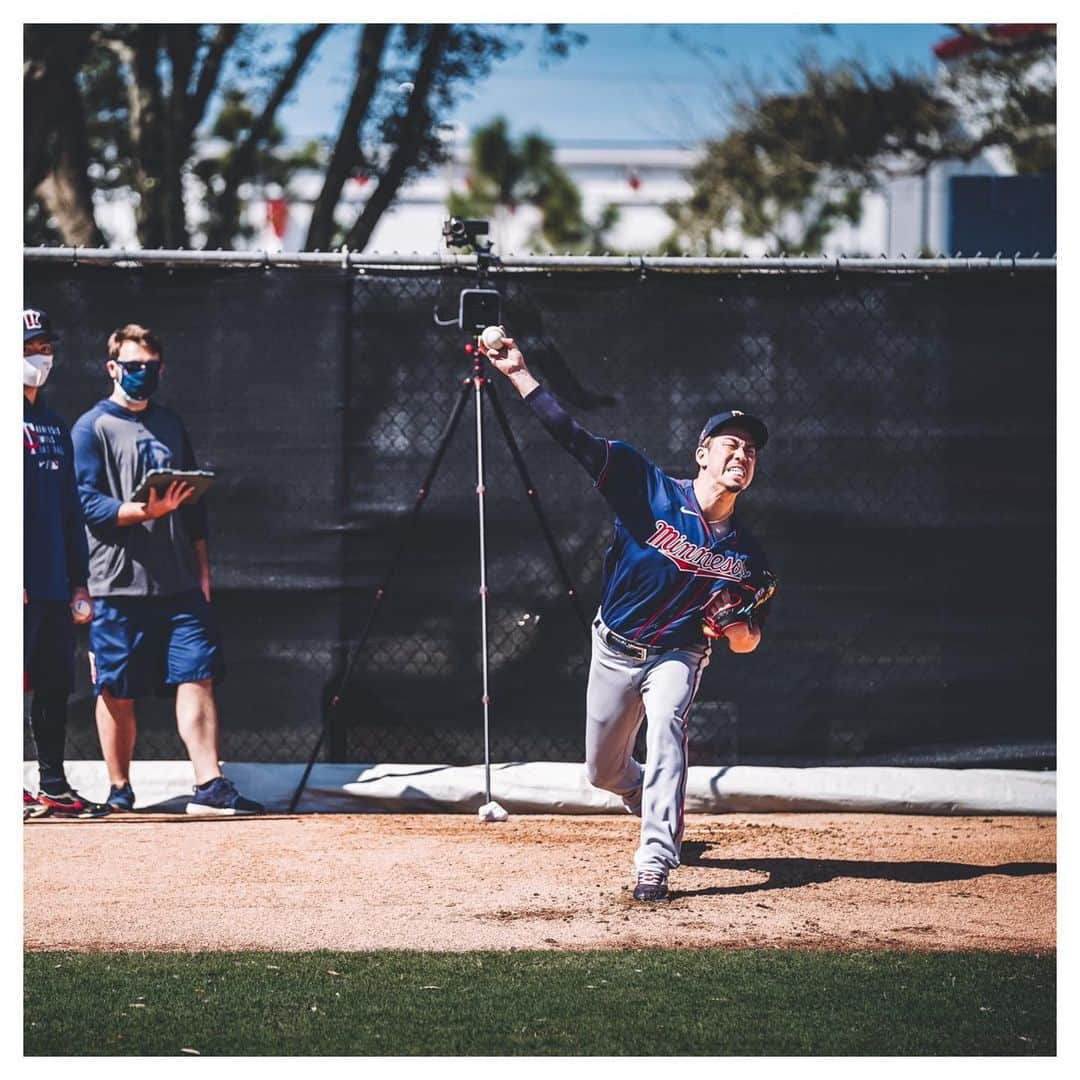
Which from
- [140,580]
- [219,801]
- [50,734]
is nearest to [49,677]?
[50,734]

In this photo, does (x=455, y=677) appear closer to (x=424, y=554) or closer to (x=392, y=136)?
(x=424, y=554)

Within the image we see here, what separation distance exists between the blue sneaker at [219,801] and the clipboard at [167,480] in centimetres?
125

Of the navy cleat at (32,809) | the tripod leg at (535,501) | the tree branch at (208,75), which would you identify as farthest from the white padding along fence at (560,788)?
the tree branch at (208,75)

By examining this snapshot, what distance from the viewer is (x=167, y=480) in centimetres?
688

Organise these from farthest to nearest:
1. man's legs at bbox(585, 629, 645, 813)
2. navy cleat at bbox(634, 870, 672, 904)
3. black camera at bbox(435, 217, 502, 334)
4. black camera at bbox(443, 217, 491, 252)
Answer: black camera at bbox(443, 217, 491, 252)
black camera at bbox(435, 217, 502, 334)
man's legs at bbox(585, 629, 645, 813)
navy cleat at bbox(634, 870, 672, 904)

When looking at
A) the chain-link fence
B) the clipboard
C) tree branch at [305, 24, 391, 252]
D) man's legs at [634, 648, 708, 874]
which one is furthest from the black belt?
tree branch at [305, 24, 391, 252]

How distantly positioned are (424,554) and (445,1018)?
10.4 feet

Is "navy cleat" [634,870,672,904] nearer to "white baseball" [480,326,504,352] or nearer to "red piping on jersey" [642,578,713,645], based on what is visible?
"red piping on jersey" [642,578,713,645]

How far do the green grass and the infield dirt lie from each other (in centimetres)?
23

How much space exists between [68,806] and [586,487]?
262cm

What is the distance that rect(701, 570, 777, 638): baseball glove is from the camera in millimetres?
5879

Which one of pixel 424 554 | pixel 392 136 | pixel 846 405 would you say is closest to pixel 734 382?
pixel 846 405

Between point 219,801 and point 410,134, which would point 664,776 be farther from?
point 410,134

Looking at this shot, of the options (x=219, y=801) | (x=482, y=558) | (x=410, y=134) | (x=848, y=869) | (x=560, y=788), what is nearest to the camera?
(x=848, y=869)
